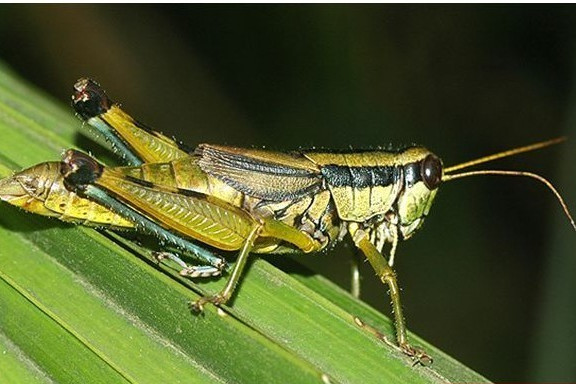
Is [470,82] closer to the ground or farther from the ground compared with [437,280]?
farther from the ground

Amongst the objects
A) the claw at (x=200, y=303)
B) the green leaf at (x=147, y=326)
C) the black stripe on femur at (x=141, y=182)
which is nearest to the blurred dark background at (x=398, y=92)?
the black stripe on femur at (x=141, y=182)

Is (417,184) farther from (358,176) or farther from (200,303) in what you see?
(200,303)

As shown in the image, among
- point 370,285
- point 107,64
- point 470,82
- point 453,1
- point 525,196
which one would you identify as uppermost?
point 453,1

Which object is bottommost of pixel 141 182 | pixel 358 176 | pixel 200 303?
pixel 200 303

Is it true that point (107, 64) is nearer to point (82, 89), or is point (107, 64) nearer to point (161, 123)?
point (161, 123)

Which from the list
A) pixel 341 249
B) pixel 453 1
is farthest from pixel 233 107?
pixel 453 1

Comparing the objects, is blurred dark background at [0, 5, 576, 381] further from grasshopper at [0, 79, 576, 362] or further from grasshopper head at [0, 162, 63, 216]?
grasshopper head at [0, 162, 63, 216]

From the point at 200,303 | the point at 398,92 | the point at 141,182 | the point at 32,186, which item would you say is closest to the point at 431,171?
the point at 141,182
